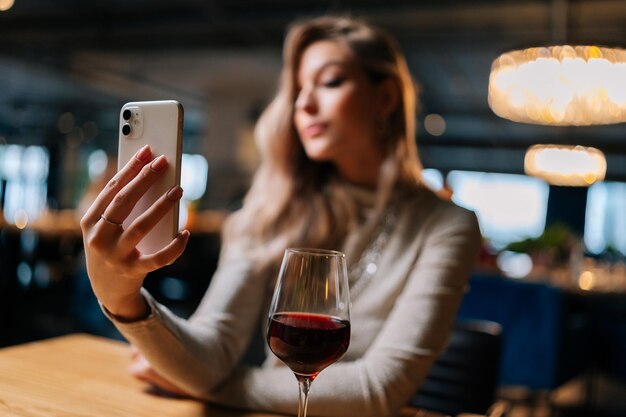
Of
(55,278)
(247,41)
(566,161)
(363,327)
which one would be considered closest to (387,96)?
(363,327)

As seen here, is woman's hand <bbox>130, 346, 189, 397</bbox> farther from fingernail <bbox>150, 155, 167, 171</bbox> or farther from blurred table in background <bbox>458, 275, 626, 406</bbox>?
blurred table in background <bbox>458, 275, 626, 406</bbox>

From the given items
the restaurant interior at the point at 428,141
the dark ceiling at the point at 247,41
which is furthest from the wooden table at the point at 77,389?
the dark ceiling at the point at 247,41

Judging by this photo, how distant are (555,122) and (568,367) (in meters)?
1.85

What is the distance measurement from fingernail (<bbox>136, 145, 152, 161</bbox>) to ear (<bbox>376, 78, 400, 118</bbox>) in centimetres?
83

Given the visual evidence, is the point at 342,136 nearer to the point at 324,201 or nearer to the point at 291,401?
the point at 324,201

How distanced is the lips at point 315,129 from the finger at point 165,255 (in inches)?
25.4

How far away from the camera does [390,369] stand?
1124 mm

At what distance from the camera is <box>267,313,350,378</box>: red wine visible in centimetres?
81

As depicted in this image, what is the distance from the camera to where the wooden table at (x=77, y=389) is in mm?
992

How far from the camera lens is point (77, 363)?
1.25 meters

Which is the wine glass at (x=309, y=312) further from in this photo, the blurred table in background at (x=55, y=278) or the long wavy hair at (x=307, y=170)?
the blurred table in background at (x=55, y=278)

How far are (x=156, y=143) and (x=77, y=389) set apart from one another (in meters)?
0.48

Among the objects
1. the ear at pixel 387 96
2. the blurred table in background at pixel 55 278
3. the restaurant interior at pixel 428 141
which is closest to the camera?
the ear at pixel 387 96

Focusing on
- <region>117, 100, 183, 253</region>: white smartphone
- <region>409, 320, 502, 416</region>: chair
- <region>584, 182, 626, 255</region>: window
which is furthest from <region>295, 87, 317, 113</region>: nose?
<region>584, 182, 626, 255</region>: window
